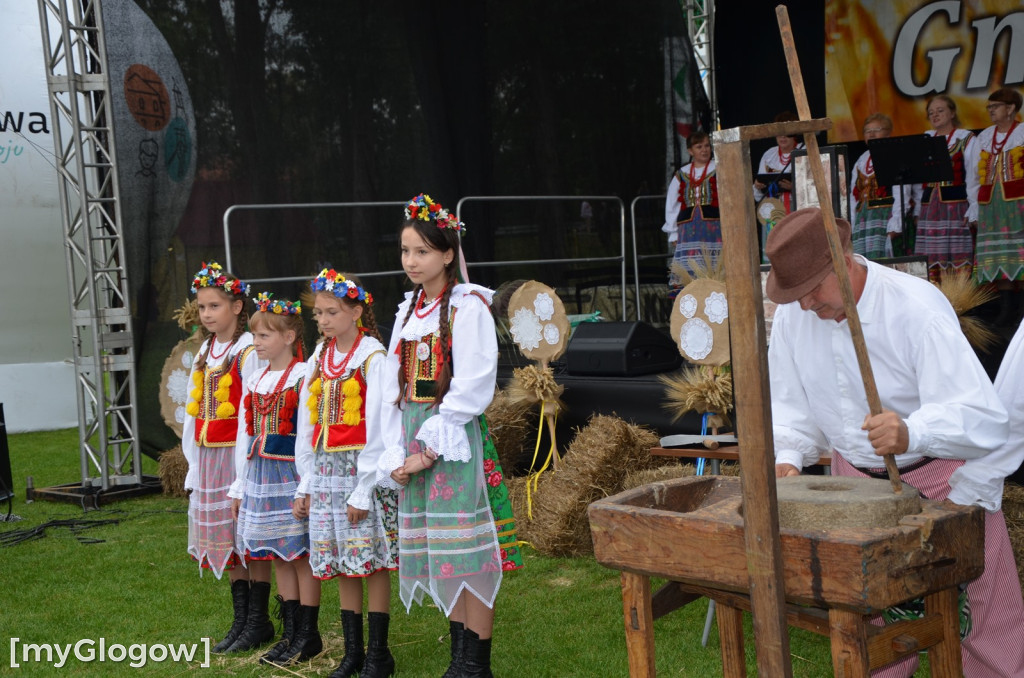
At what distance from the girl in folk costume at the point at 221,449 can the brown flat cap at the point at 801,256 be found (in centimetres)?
228

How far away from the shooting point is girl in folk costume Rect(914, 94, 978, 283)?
7.64 m

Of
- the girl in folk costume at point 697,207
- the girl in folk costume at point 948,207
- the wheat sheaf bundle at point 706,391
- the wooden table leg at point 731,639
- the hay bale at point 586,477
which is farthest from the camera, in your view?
the girl in folk costume at point 697,207

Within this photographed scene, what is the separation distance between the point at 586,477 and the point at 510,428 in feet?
2.69

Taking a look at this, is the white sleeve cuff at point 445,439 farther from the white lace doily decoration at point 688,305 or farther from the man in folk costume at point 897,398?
the white lace doily decoration at point 688,305

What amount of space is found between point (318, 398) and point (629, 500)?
1625 millimetres

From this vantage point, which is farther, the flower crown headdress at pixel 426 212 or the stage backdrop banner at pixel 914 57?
Answer: the stage backdrop banner at pixel 914 57

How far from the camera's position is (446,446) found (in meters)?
3.27

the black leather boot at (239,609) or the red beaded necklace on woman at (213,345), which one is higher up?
the red beaded necklace on woman at (213,345)

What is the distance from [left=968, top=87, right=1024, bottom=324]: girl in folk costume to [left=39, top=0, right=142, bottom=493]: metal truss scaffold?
5.83 m

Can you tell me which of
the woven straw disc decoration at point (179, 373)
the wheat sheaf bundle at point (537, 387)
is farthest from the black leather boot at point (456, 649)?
the woven straw disc decoration at point (179, 373)

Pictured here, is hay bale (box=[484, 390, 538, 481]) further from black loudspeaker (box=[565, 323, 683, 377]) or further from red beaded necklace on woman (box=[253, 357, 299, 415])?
red beaded necklace on woman (box=[253, 357, 299, 415])

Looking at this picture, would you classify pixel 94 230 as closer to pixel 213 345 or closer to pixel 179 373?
pixel 179 373

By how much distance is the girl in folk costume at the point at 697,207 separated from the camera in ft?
29.3

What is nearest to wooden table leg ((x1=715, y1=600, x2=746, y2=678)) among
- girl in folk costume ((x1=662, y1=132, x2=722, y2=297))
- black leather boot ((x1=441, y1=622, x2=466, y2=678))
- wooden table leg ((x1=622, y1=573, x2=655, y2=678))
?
wooden table leg ((x1=622, y1=573, x2=655, y2=678))
